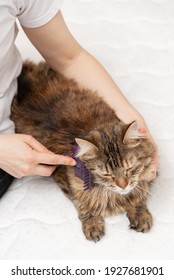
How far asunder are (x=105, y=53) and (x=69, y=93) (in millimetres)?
570

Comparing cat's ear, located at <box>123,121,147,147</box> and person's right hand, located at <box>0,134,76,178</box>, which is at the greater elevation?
person's right hand, located at <box>0,134,76,178</box>

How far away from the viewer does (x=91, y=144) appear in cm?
115

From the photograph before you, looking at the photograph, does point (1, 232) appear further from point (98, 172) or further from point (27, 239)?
point (98, 172)

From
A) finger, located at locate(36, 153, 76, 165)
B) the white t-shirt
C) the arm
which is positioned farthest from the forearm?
finger, located at locate(36, 153, 76, 165)

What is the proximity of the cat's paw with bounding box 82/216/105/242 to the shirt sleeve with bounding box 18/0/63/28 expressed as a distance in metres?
0.67

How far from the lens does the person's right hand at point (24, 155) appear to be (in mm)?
1265

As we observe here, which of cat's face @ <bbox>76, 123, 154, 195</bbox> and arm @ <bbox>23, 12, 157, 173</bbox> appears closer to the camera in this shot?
cat's face @ <bbox>76, 123, 154, 195</bbox>

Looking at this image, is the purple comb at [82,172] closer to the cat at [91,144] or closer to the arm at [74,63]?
the cat at [91,144]

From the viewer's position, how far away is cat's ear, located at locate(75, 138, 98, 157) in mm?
1144

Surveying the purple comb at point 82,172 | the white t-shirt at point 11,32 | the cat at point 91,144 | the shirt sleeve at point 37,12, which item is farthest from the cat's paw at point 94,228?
the shirt sleeve at point 37,12

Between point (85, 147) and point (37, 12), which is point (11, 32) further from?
point (85, 147)

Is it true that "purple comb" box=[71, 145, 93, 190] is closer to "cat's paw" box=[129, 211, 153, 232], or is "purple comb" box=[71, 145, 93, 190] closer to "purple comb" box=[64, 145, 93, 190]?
"purple comb" box=[64, 145, 93, 190]

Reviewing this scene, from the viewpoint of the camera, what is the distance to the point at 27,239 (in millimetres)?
1397

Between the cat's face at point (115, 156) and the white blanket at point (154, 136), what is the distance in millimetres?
242
